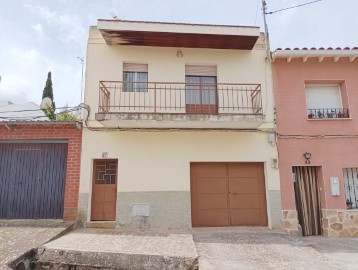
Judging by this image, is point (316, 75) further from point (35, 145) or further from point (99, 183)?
point (35, 145)

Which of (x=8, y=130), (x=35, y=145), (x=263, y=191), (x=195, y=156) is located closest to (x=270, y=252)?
(x=263, y=191)

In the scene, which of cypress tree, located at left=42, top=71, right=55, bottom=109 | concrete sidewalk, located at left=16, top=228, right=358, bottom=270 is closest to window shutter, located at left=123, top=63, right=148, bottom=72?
concrete sidewalk, located at left=16, top=228, right=358, bottom=270

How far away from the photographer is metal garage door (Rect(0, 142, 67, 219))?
8641 mm

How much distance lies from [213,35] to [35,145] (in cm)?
681

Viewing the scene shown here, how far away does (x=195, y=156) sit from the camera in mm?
8836

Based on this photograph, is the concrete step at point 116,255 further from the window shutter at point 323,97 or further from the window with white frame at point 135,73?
the window shutter at point 323,97

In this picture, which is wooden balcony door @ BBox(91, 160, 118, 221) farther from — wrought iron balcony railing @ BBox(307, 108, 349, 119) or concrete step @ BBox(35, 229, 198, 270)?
wrought iron balcony railing @ BBox(307, 108, 349, 119)

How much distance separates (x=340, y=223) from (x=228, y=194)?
11.8ft

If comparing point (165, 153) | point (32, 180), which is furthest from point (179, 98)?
point (32, 180)

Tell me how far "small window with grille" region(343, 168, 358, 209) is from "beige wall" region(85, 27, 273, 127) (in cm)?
315

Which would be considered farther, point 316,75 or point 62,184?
point 316,75

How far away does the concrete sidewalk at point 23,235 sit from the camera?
567 cm

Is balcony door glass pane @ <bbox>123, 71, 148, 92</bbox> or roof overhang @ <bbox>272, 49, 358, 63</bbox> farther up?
roof overhang @ <bbox>272, 49, 358, 63</bbox>

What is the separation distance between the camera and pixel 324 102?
378 inches
